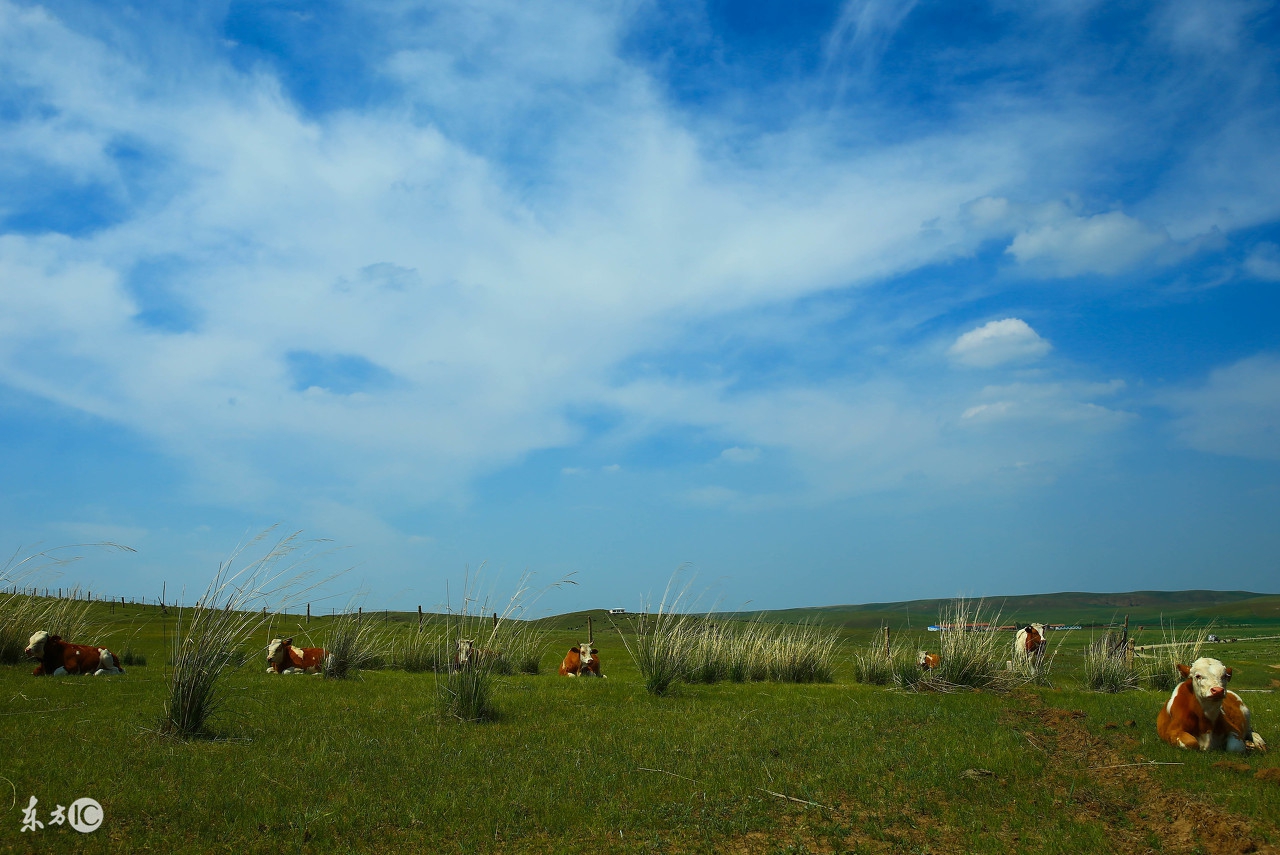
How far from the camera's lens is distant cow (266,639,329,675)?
14.1m

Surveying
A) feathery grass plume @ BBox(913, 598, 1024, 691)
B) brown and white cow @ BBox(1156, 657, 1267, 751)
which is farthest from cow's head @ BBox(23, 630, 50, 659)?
brown and white cow @ BBox(1156, 657, 1267, 751)

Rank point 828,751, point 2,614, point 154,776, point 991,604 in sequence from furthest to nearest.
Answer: point 991,604
point 2,614
point 828,751
point 154,776

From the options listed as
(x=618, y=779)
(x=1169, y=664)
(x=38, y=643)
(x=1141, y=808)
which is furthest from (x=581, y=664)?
(x=1169, y=664)

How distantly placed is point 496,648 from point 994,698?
7.54 m

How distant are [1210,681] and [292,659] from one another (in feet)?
47.1

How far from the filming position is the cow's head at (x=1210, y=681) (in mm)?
7057

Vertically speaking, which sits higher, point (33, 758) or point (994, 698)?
point (33, 758)

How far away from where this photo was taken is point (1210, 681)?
7117mm

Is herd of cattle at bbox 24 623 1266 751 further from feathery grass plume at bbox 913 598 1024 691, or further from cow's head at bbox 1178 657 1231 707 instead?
feathery grass plume at bbox 913 598 1024 691

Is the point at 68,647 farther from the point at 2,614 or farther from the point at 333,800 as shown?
the point at 333,800

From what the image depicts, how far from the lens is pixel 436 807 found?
5141mm

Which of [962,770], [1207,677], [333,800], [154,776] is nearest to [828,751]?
[962,770]

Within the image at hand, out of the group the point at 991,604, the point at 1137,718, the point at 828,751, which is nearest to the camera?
the point at 828,751

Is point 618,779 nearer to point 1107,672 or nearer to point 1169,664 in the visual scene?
point 1107,672
